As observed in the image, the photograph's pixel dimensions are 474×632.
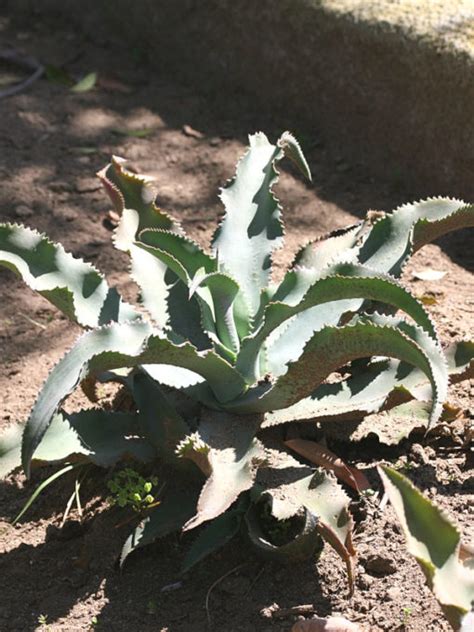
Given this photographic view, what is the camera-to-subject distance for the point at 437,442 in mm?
2637

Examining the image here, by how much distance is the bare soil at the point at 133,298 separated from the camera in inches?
90.1

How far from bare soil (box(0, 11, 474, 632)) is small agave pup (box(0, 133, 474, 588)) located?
0.39 ft

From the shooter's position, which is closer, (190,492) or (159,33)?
(190,492)

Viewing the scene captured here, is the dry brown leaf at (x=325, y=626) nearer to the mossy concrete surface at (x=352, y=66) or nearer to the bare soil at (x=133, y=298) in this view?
the bare soil at (x=133, y=298)

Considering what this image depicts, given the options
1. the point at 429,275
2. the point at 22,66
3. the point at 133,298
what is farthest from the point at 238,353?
the point at 22,66

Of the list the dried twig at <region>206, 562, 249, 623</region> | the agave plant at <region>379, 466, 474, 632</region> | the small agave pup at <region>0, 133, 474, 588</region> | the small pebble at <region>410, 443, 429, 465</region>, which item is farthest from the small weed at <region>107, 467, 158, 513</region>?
the agave plant at <region>379, 466, 474, 632</region>

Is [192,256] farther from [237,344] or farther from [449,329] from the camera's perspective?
[449,329]

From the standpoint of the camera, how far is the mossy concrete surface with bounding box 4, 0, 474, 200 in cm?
366

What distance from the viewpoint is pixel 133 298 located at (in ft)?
11.0

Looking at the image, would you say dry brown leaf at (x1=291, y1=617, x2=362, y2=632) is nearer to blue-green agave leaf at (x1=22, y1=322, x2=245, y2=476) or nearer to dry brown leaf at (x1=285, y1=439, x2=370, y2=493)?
dry brown leaf at (x1=285, y1=439, x2=370, y2=493)

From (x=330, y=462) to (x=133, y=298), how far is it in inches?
43.5

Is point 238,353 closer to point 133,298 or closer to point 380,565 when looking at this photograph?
point 380,565

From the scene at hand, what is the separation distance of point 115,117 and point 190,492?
2352 millimetres

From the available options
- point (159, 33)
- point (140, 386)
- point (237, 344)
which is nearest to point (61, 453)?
point (140, 386)
